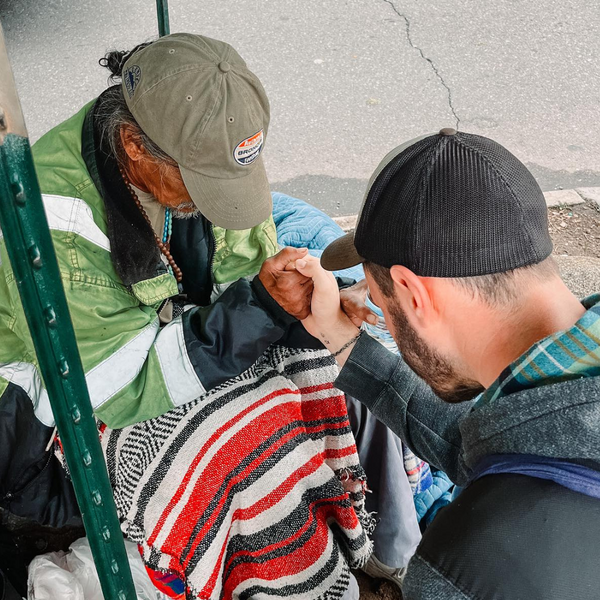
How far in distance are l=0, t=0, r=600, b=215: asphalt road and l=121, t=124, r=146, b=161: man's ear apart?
7.22 ft

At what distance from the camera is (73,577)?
83.0 inches

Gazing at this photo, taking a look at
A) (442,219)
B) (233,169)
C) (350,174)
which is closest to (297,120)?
(350,174)

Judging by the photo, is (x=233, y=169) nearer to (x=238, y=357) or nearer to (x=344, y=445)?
(x=238, y=357)

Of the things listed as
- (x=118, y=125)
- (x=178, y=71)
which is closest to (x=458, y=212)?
(x=178, y=71)

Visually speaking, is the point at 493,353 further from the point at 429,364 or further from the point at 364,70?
the point at 364,70

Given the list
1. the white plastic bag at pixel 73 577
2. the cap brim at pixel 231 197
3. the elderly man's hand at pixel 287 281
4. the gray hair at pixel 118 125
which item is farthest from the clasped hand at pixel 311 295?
the white plastic bag at pixel 73 577

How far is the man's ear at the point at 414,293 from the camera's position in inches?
51.9

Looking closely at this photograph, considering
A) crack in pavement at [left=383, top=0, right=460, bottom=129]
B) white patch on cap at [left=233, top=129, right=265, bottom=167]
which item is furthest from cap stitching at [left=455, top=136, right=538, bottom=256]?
crack in pavement at [left=383, top=0, right=460, bottom=129]

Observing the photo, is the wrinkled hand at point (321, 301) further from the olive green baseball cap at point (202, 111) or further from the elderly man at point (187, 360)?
the olive green baseball cap at point (202, 111)

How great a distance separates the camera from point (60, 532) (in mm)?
2404

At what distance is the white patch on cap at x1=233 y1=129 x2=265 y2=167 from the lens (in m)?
1.75

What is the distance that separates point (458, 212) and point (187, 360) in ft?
2.66

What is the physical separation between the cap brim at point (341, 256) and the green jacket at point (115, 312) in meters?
0.18

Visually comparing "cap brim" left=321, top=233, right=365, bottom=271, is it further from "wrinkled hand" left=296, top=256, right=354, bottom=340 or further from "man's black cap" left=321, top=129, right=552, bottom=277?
"man's black cap" left=321, top=129, right=552, bottom=277
